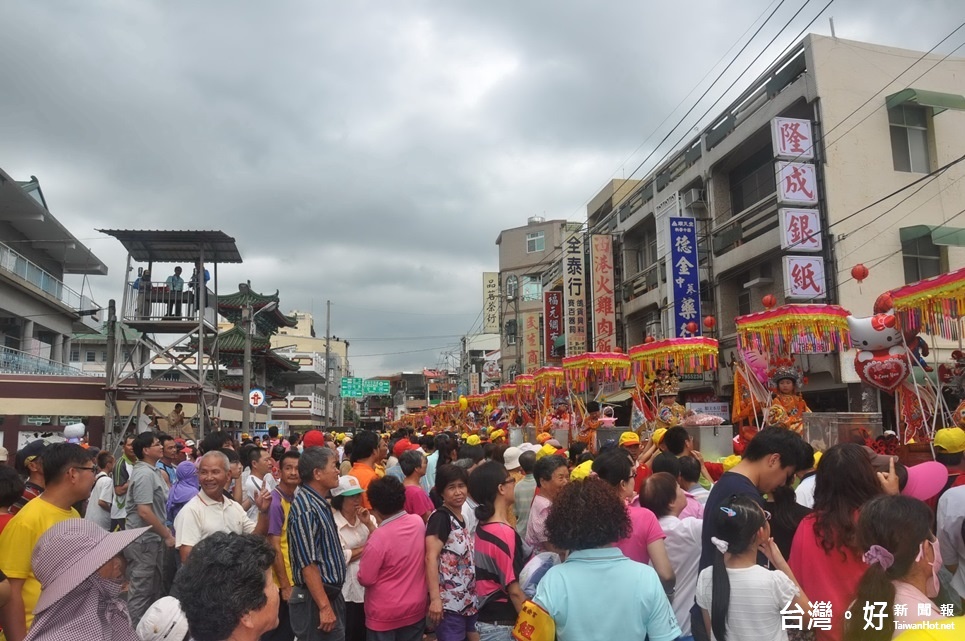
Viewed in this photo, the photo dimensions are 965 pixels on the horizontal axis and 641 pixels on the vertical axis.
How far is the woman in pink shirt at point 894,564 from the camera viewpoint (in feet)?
7.31

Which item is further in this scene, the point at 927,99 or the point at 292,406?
the point at 292,406

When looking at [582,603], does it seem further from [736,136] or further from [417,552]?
[736,136]

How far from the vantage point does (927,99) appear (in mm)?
15391

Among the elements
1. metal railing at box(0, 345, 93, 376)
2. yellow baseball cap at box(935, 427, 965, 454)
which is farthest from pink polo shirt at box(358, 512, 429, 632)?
metal railing at box(0, 345, 93, 376)

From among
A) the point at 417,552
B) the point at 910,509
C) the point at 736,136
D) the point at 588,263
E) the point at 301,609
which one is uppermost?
the point at 736,136

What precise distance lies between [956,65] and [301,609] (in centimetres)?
1964

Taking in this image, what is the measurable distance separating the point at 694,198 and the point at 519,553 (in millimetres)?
17992

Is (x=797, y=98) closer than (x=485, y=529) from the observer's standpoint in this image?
No

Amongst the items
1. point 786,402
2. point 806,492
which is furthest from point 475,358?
point 806,492

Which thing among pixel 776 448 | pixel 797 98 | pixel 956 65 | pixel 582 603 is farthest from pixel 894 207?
pixel 582 603

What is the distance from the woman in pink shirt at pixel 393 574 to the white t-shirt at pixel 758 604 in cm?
199

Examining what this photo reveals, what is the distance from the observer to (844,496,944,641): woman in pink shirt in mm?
2229

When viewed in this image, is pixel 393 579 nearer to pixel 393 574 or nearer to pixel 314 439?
pixel 393 574

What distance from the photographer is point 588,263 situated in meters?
26.0
